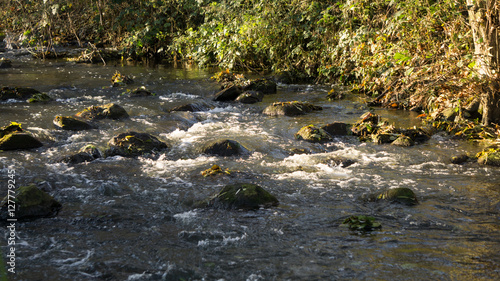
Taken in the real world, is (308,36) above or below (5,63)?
above

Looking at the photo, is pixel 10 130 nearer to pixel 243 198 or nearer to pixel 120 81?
pixel 243 198

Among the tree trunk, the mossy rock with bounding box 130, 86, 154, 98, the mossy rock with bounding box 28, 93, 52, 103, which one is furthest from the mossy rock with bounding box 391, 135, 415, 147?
the mossy rock with bounding box 28, 93, 52, 103

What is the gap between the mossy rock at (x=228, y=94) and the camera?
10.9 metres

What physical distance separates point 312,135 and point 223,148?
1.60m

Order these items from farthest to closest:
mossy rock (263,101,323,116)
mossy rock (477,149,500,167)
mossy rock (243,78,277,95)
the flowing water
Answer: mossy rock (243,78,277,95) < mossy rock (263,101,323,116) < mossy rock (477,149,500,167) < the flowing water

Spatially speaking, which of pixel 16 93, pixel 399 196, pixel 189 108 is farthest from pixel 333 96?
pixel 16 93

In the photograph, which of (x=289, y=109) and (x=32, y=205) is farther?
(x=289, y=109)

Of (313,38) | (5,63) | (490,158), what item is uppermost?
(313,38)

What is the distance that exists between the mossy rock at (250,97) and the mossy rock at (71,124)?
3826 mm

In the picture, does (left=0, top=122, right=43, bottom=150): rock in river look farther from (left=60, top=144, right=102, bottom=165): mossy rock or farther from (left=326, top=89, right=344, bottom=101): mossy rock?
(left=326, top=89, right=344, bottom=101): mossy rock

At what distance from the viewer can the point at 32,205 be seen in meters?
4.52

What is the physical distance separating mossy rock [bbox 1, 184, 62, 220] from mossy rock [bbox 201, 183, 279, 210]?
1.59 meters

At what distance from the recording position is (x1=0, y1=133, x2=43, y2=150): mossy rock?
6.75 metres

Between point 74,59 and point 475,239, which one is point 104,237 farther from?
point 74,59
